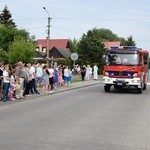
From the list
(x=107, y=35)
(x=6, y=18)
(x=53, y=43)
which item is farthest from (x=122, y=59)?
(x=107, y=35)

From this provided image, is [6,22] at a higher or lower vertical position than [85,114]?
higher

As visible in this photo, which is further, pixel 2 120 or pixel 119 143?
pixel 2 120

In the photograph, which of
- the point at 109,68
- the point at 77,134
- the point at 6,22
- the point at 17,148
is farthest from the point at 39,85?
the point at 6,22

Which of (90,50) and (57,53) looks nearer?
(90,50)

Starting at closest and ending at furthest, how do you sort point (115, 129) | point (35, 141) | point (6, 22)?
point (35, 141), point (115, 129), point (6, 22)

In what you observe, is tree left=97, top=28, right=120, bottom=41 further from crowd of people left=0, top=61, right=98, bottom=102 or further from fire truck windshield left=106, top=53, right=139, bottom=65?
crowd of people left=0, top=61, right=98, bottom=102

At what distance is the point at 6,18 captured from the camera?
114 m

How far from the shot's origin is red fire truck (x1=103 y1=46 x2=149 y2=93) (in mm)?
27734

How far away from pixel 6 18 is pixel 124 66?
293 ft

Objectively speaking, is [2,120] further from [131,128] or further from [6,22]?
[6,22]

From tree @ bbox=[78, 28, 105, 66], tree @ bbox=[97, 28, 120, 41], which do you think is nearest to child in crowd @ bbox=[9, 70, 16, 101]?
tree @ bbox=[78, 28, 105, 66]

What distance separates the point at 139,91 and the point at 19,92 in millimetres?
9913

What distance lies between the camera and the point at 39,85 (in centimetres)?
2891

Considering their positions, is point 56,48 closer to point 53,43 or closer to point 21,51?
point 53,43
